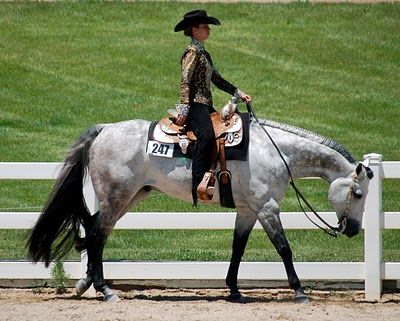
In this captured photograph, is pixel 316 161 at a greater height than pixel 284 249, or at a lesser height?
greater

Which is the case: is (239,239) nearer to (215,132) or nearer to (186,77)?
(215,132)

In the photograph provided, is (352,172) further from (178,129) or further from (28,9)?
(28,9)

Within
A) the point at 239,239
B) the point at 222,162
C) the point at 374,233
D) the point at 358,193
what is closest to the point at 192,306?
the point at 239,239

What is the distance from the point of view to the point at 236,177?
11.4m

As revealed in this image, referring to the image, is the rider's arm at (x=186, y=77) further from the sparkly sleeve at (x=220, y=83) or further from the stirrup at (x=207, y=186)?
the stirrup at (x=207, y=186)

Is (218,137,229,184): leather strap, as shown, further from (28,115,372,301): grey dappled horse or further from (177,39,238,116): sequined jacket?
(177,39,238,116): sequined jacket

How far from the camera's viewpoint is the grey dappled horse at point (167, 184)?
37.1 feet

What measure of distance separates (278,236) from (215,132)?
3.55 ft

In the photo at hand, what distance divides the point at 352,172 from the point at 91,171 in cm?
238

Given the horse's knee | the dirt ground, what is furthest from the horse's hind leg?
the horse's knee

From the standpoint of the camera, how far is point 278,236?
1128cm

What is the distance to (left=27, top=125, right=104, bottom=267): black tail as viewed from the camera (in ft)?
38.3

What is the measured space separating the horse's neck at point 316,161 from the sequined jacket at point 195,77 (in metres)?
0.91

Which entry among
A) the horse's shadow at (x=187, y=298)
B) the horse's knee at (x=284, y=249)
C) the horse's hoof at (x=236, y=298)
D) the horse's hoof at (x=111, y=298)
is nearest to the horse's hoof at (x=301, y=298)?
the horse's shadow at (x=187, y=298)
